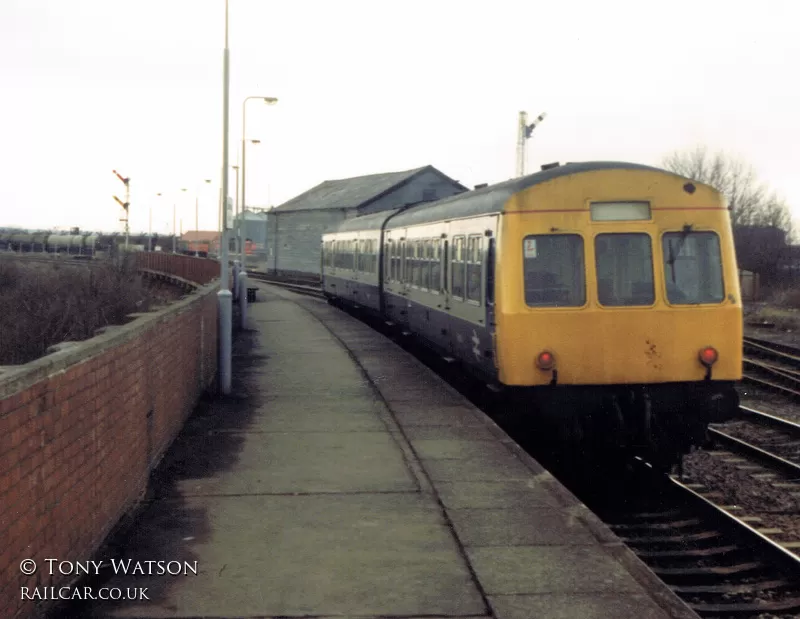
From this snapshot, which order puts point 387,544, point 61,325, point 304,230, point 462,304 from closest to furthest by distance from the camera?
point 387,544, point 462,304, point 61,325, point 304,230

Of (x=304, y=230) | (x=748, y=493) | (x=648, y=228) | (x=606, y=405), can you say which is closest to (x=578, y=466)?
(x=606, y=405)

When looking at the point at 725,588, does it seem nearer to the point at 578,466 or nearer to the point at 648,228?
the point at 578,466

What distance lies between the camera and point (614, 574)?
5.86m

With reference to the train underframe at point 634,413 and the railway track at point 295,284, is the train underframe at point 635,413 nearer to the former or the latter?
the train underframe at point 634,413

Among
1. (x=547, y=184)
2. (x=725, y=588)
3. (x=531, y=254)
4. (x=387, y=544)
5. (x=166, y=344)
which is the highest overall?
(x=547, y=184)

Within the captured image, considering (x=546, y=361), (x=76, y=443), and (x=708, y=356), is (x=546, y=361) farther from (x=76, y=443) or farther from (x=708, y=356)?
(x=76, y=443)

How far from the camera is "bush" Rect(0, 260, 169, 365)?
77.7 ft

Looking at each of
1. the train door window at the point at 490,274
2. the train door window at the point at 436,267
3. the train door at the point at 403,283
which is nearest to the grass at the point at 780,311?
the train door at the point at 403,283

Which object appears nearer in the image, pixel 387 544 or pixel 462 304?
pixel 387 544

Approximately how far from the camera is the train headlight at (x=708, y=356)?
377 inches

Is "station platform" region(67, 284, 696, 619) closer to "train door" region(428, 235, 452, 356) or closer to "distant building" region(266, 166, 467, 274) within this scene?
"train door" region(428, 235, 452, 356)

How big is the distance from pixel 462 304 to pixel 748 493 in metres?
3.93

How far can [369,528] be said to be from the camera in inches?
266

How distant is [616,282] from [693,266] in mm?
784
